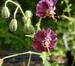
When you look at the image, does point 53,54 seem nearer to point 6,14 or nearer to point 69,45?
point 69,45

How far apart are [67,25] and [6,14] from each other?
3.34 feet

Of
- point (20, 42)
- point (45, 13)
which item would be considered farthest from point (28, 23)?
point (20, 42)

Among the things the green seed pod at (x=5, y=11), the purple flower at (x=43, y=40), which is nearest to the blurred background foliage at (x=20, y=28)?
the green seed pod at (x=5, y=11)

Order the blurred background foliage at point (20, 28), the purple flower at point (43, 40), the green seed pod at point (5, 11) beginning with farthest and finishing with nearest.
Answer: the blurred background foliage at point (20, 28)
the green seed pod at point (5, 11)
the purple flower at point (43, 40)

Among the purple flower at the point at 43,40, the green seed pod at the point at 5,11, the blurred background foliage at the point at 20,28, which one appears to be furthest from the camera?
A: the blurred background foliage at the point at 20,28

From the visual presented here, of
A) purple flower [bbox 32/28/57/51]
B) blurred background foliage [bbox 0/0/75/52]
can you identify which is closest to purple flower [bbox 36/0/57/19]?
purple flower [bbox 32/28/57/51]

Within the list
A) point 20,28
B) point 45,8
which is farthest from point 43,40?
point 20,28

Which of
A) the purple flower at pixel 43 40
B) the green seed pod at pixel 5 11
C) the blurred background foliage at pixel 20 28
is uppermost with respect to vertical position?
the green seed pod at pixel 5 11

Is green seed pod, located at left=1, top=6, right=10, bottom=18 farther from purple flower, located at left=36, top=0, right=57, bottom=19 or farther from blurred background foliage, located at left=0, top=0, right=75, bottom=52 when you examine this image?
blurred background foliage, located at left=0, top=0, right=75, bottom=52

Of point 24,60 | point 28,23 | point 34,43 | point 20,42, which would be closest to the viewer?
point 34,43

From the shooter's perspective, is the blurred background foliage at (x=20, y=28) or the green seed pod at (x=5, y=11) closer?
the green seed pod at (x=5, y=11)

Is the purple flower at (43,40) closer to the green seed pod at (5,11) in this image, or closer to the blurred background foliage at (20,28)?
the green seed pod at (5,11)

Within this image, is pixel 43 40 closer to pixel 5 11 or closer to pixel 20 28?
pixel 5 11

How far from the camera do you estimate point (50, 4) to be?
1.54m
